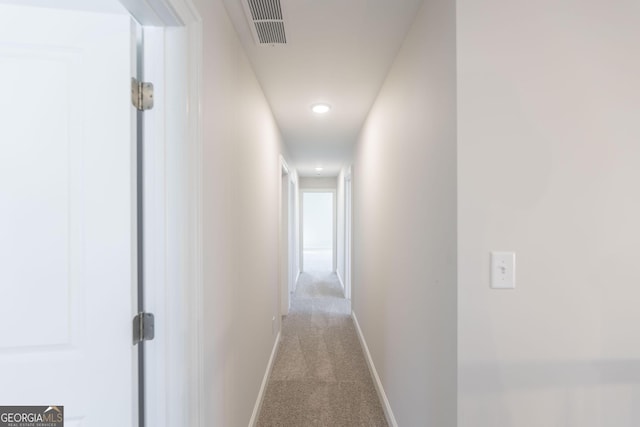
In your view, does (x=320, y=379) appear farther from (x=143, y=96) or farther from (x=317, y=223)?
(x=317, y=223)

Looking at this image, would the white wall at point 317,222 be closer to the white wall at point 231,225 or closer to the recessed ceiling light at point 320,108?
the recessed ceiling light at point 320,108

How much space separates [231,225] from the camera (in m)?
1.41

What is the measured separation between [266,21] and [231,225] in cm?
100

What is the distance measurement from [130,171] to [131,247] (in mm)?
227

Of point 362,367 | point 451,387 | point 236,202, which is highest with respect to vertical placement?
point 236,202

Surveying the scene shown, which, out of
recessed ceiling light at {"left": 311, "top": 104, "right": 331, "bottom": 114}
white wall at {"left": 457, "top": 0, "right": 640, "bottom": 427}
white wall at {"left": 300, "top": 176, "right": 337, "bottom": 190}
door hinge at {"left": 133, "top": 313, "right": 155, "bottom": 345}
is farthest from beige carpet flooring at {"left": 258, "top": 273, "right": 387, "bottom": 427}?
white wall at {"left": 300, "top": 176, "right": 337, "bottom": 190}

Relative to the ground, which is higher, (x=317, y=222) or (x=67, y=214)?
(x=67, y=214)

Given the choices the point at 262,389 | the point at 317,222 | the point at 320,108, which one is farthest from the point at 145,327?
the point at 317,222

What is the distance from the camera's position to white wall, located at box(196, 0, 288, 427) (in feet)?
3.62

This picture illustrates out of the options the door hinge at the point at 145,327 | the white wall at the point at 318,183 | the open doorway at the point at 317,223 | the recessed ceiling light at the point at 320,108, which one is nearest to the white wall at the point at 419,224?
the recessed ceiling light at the point at 320,108

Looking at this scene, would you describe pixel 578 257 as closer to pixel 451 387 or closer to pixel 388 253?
pixel 451 387

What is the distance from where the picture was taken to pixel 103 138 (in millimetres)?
826

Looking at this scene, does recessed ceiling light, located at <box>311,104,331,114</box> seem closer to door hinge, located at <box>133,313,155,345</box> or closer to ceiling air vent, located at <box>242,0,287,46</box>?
ceiling air vent, located at <box>242,0,287,46</box>

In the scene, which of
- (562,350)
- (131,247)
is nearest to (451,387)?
(562,350)
